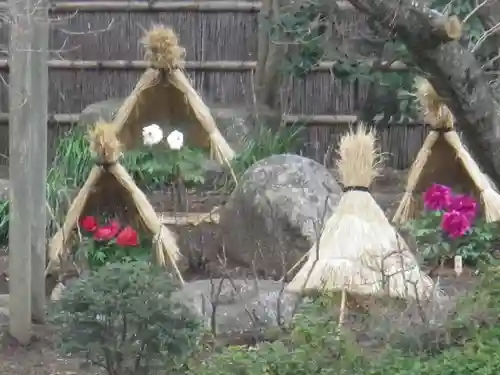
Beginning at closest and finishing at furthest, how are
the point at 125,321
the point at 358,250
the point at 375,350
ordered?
the point at 125,321
the point at 375,350
the point at 358,250

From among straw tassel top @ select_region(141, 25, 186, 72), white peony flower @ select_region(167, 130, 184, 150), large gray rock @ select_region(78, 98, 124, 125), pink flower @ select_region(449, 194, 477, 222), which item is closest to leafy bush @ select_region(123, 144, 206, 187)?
white peony flower @ select_region(167, 130, 184, 150)

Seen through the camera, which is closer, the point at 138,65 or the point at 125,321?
the point at 125,321

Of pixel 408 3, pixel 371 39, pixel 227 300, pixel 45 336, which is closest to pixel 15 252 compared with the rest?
pixel 45 336

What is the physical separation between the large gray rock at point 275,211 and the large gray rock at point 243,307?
2.40 ft

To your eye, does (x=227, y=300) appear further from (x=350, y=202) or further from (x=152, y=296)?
(x=152, y=296)

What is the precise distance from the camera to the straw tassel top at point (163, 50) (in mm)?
5742

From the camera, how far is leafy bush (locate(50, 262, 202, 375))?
3350 mm

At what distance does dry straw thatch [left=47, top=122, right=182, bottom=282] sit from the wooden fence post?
694mm

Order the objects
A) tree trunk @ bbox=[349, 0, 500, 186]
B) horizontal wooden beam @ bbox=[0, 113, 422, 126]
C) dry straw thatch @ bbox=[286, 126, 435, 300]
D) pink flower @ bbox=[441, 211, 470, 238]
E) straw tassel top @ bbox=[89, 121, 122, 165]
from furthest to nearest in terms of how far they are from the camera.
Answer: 1. horizontal wooden beam @ bbox=[0, 113, 422, 126]
2. pink flower @ bbox=[441, 211, 470, 238]
3. straw tassel top @ bbox=[89, 121, 122, 165]
4. dry straw thatch @ bbox=[286, 126, 435, 300]
5. tree trunk @ bbox=[349, 0, 500, 186]

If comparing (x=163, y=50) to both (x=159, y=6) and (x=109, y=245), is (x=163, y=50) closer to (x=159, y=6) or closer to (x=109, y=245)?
(x=109, y=245)

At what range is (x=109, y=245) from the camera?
17.5ft

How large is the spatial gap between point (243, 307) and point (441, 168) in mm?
2274

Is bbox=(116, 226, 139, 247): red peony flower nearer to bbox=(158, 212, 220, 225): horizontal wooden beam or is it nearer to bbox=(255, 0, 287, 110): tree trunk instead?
bbox=(158, 212, 220, 225): horizontal wooden beam

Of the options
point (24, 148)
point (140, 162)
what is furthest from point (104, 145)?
point (140, 162)
